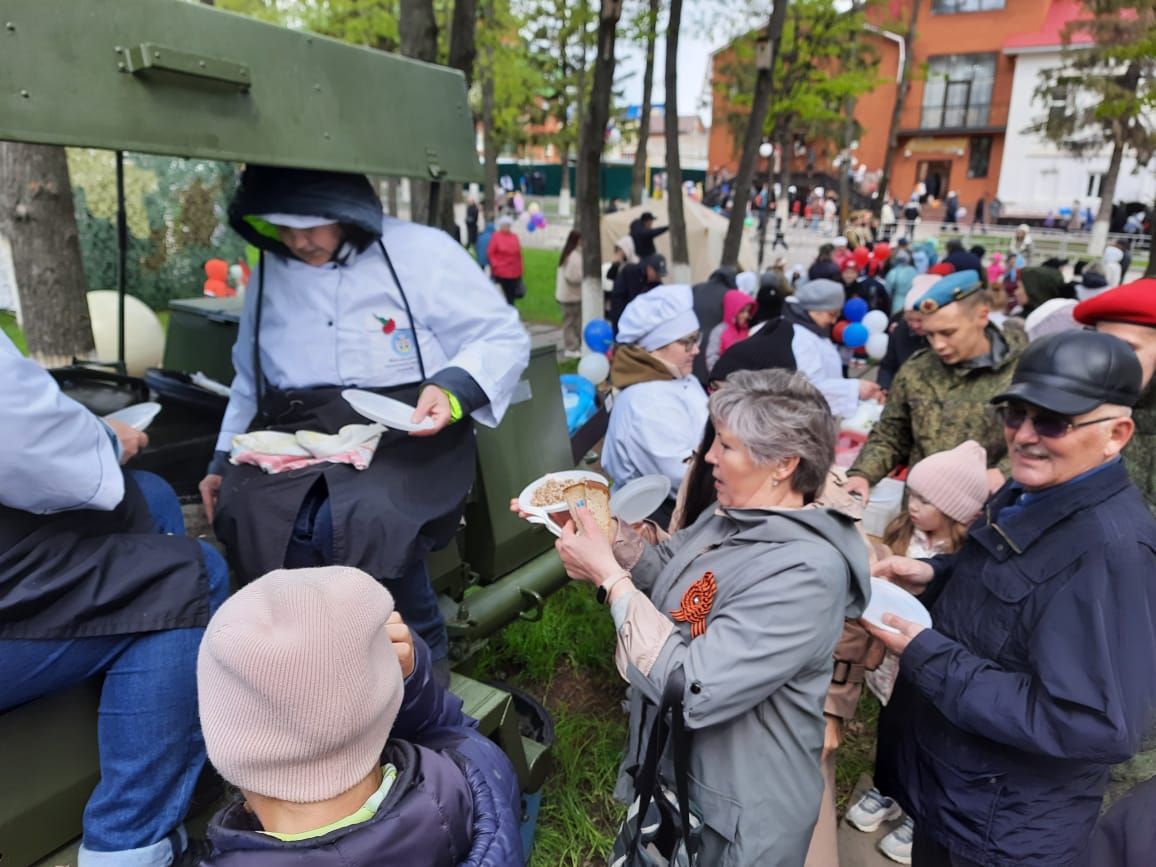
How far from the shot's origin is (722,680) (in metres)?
1.70

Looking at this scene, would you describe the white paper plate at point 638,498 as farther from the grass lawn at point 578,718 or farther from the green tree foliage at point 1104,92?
the green tree foliage at point 1104,92

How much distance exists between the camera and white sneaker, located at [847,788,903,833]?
10.4ft

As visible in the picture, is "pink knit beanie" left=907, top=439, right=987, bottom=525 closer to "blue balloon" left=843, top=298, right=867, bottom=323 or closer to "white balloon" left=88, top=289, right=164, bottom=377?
"white balloon" left=88, top=289, right=164, bottom=377

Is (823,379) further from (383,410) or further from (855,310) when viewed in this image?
(855,310)

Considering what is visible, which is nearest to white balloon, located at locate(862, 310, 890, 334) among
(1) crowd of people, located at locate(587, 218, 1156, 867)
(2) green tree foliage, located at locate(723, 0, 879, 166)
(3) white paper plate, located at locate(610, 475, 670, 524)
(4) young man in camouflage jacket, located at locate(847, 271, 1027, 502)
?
(4) young man in camouflage jacket, located at locate(847, 271, 1027, 502)

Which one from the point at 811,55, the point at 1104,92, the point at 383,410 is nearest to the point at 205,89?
the point at 383,410

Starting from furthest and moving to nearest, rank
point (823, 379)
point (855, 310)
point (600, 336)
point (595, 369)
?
point (855, 310), point (600, 336), point (595, 369), point (823, 379)

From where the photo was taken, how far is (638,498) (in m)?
2.56

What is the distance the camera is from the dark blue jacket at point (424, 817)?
1.22m

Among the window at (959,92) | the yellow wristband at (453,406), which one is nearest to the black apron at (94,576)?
the yellow wristband at (453,406)

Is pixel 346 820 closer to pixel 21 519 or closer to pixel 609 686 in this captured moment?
pixel 21 519

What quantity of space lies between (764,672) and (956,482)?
1518 millimetres

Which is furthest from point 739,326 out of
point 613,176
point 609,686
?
point 613,176

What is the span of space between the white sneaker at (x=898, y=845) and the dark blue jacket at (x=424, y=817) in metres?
2.11
